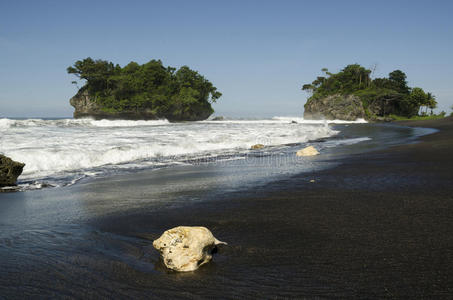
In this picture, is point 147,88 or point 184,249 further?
point 147,88

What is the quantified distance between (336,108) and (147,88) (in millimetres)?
39180

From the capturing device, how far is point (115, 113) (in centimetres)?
6188

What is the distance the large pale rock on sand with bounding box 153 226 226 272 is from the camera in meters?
2.27

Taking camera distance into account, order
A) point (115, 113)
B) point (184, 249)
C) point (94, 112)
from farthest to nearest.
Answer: point (94, 112) < point (115, 113) < point (184, 249)

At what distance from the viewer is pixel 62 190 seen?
18.3ft

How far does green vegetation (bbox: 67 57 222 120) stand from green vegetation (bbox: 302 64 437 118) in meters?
28.2

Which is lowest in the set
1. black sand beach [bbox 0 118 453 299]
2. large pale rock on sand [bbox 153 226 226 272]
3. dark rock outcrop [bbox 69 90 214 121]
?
black sand beach [bbox 0 118 453 299]

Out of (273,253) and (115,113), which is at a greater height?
(115,113)

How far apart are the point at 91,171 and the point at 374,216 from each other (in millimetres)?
6522

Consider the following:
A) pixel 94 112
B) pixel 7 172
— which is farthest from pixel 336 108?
pixel 7 172

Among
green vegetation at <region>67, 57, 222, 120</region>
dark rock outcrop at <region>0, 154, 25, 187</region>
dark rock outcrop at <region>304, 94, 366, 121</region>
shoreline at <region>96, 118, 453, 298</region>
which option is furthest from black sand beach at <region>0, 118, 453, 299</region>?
dark rock outcrop at <region>304, 94, 366, 121</region>

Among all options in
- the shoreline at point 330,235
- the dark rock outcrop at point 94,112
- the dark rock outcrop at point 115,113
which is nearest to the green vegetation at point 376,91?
the dark rock outcrop at point 115,113

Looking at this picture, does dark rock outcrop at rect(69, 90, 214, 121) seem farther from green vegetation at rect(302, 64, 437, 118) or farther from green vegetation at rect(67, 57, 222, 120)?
green vegetation at rect(302, 64, 437, 118)

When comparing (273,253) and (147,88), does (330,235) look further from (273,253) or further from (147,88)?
(147,88)
